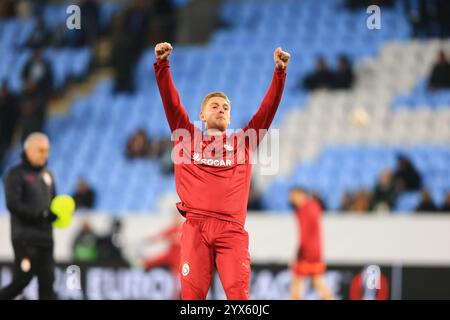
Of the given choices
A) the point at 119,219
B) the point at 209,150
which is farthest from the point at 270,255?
the point at 209,150

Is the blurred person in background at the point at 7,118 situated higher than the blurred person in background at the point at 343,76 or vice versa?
the blurred person in background at the point at 343,76

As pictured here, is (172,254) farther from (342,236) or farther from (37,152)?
(37,152)

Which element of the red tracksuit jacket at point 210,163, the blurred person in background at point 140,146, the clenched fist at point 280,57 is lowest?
the red tracksuit jacket at point 210,163

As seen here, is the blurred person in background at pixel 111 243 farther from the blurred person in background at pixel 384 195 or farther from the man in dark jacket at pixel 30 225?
the man in dark jacket at pixel 30 225

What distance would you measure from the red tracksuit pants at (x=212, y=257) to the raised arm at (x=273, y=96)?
78cm

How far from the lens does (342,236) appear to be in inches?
578

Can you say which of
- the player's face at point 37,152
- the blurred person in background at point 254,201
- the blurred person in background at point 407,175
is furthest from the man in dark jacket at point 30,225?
the blurred person in background at point 407,175

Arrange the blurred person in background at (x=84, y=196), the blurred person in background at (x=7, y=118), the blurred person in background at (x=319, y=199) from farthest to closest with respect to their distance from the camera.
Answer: the blurred person in background at (x=7, y=118)
the blurred person in background at (x=84, y=196)
the blurred person in background at (x=319, y=199)

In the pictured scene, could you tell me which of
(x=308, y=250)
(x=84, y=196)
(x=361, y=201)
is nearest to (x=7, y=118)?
(x=84, y=196)

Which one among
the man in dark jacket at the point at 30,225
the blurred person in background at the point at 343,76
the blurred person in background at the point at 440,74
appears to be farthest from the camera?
the blurred person in background at the point at 343,76

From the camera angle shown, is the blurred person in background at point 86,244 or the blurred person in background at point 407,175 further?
the blurred person in background at point 407,175

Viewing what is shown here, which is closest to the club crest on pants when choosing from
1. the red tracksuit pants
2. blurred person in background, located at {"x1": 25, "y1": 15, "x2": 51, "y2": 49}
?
the red tracksuit pants

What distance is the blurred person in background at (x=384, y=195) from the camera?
15258 mm

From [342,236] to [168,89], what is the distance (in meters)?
8.60
